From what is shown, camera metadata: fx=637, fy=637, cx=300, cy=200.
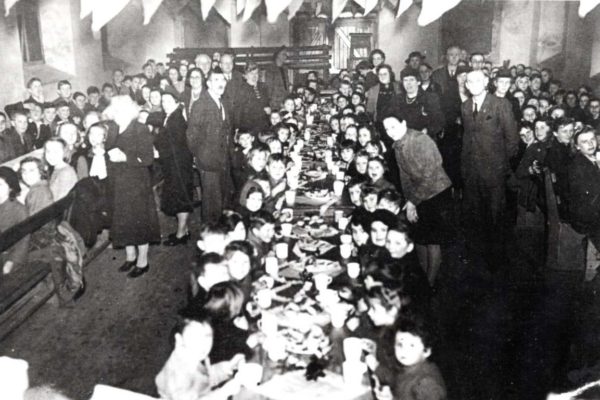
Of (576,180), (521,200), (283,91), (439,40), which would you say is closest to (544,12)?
(439,40)

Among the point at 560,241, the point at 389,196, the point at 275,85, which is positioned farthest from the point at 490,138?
the point at 275,85

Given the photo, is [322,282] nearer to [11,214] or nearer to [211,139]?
[11,214]

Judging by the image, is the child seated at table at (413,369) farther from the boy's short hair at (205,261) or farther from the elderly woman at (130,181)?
the elderly woman at (130,181)

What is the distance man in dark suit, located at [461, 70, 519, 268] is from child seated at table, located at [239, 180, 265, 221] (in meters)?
2.28

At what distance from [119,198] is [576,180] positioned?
443 cm

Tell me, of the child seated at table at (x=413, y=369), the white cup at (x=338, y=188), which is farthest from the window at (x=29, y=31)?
the child seated at table at (x=413, y=369)

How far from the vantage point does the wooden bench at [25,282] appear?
4.88 m

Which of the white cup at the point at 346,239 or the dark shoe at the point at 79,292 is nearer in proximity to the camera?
the white cup at the point at 346,239

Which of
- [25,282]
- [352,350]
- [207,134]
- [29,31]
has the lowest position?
[25,282]

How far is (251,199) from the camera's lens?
A: 18.3 feet

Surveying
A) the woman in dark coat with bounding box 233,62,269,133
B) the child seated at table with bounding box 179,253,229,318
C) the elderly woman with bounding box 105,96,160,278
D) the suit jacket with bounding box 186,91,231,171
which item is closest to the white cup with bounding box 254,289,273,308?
the child seated at table with bounding box 179,253,229,318

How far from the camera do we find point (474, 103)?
6.50 meters

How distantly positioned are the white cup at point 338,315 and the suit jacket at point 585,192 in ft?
11.0

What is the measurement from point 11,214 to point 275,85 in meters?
9.06
